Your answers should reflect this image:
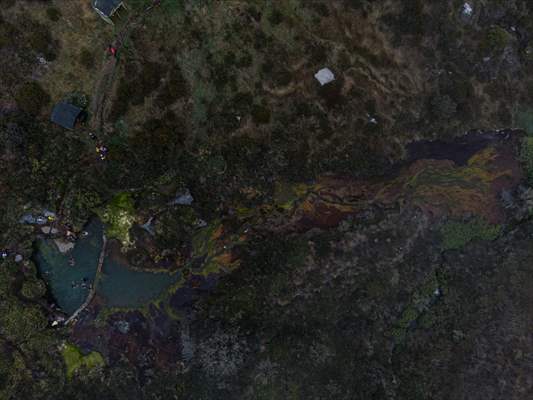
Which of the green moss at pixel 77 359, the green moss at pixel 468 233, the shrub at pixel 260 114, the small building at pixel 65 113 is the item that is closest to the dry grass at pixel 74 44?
the small building at pixel 65 113

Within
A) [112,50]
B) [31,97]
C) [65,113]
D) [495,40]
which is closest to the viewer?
[31,97]

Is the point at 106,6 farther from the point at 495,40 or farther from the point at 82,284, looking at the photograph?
the point at 495,40

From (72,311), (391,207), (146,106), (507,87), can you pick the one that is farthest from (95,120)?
(507,87)

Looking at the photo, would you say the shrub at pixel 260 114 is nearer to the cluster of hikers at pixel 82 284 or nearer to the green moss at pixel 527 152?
the cluster of hikers at pixel 82 284

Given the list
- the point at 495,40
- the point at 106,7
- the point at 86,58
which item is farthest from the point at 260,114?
the point at 495,40

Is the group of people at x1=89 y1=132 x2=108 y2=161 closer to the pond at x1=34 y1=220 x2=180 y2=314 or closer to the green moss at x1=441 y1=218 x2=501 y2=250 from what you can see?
the pond at x1=34 y1=220 x2=180 y2=314

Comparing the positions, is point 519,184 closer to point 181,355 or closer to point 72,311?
point 181,355
